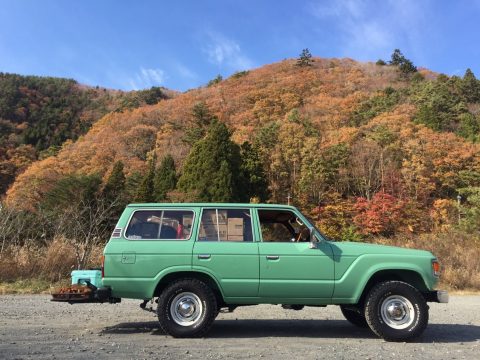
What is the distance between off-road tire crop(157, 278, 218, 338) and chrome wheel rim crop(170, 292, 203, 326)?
3 cm

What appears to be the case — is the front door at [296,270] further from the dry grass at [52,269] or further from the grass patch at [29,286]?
the dry grass at [52,269]

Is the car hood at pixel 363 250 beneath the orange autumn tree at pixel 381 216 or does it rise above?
beneath

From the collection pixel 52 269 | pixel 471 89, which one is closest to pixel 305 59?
pixel 471 89

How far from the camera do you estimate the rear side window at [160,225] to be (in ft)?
23.4

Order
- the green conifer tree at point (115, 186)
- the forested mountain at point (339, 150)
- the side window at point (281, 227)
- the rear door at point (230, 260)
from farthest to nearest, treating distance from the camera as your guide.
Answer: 1. the green conifer tree at point (115, 186)
2. the forested mountain at point (339, 150)
3. the side window at point (281, 227)
4. the rear door at point (230, 260)

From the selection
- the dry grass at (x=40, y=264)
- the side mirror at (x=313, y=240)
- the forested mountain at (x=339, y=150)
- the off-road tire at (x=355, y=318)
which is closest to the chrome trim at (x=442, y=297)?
the off-road tire at (x=355, y=318)

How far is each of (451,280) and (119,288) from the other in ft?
38.0

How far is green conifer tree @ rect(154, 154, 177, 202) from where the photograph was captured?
4387cm

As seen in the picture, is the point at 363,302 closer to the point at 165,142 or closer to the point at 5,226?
the point at 5,226

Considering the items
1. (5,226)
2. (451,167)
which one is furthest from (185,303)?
(451,167)

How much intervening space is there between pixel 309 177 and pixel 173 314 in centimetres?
3805

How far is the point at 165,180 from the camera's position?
45.4 meters

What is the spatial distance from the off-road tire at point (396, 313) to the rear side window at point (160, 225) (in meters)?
2.89

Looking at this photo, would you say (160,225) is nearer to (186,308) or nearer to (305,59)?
(186,308)
